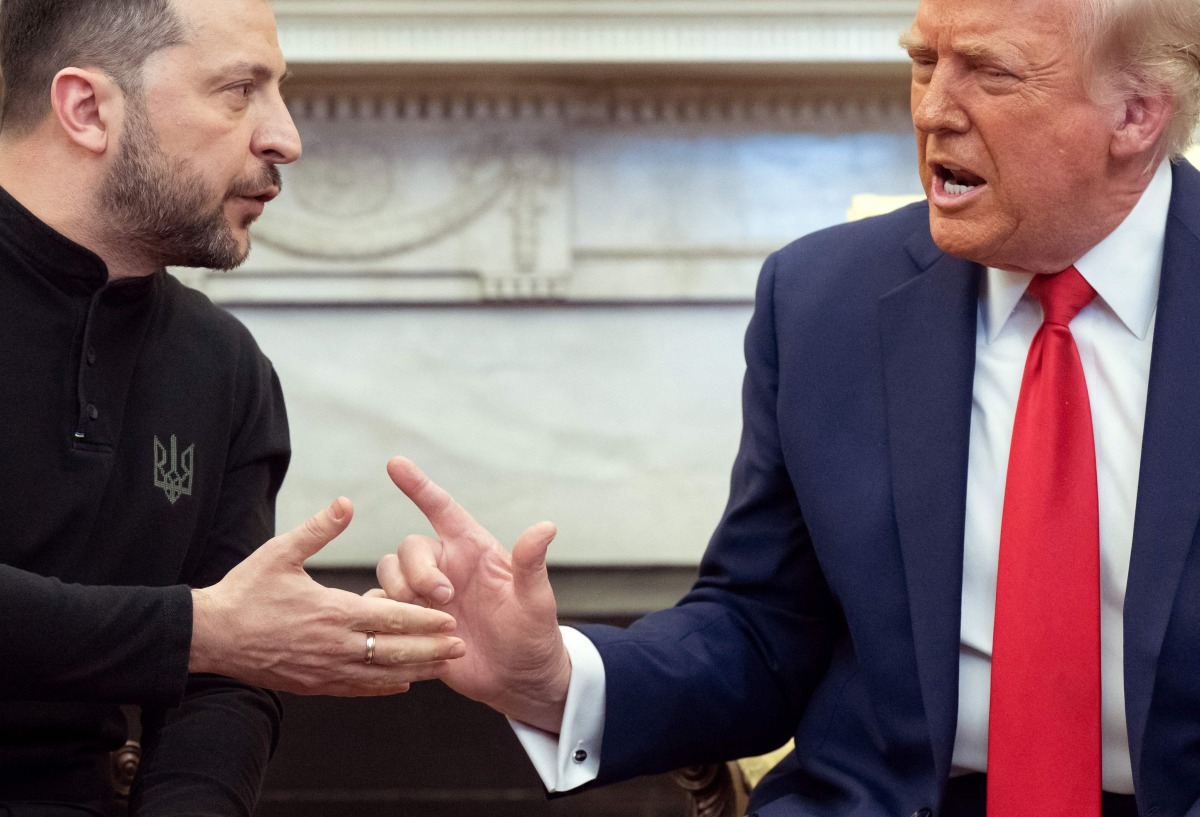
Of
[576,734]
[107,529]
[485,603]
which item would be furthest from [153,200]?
[576,734]

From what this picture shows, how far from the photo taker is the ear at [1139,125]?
1.10m

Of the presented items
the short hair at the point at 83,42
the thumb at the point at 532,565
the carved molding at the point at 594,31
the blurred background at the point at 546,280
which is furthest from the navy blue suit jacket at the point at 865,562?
the blurred background at the point at 546,280

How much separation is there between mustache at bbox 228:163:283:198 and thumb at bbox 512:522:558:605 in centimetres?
60

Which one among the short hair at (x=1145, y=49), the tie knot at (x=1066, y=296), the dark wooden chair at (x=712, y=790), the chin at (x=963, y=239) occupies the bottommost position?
the dark wooden chair at (x=712, y=790)

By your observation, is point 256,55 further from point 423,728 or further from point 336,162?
point 336,162

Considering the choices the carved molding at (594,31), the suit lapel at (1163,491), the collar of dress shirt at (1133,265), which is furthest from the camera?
the carved molding at (594,31)

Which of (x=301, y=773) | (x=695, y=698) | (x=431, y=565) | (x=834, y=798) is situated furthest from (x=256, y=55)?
(x=301, y=773)

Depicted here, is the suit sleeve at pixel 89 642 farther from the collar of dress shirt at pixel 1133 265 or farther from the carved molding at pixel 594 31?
the carved molding at pixel 594 31

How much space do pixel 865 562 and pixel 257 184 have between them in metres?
0.78

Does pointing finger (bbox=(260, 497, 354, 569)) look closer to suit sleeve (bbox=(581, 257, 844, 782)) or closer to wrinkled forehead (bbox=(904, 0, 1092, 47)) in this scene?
suit sleeve (bbox=(581, 257, 844, 782))

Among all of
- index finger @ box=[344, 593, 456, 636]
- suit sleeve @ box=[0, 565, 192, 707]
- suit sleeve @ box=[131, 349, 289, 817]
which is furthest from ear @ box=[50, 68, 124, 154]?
index finger @ box=[344, 593, 456, 636]

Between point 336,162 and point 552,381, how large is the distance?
0.80 metres

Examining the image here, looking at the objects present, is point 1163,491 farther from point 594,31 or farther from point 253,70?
point 594,31

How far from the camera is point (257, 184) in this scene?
1.45m
